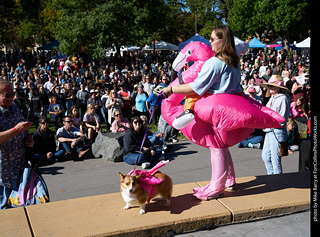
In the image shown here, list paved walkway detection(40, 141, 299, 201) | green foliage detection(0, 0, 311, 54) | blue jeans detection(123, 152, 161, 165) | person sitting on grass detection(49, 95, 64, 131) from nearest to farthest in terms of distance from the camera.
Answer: paved walkway detection(40, 141, 299, 201) → blue jeans detection(123, 152, 161, 165) → person sitting on grass detection(49, 95, 64, 131) → green foliage detection(0, 0, 311, 54)

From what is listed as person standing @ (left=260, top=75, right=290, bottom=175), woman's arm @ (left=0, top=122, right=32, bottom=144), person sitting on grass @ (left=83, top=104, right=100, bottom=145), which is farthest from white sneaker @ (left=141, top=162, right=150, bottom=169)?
woman's arm @ (left=0, top=122, right=32, bottom=144)

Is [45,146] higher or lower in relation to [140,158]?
higher

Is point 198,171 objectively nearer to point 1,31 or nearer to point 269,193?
point 269,193

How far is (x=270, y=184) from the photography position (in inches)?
168

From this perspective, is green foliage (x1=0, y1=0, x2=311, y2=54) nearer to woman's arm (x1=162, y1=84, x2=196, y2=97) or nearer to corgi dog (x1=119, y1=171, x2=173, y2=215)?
woman's arm (x1=162, y1=84, x2=196, y2=97)

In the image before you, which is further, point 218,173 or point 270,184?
point 270,184

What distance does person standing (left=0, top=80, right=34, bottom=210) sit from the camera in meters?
3.65

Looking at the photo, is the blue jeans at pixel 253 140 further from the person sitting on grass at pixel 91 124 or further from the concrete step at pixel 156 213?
the concrete step at pixel 156 213

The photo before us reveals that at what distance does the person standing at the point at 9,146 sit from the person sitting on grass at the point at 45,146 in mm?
4864

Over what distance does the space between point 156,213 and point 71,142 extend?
6080 millimetres

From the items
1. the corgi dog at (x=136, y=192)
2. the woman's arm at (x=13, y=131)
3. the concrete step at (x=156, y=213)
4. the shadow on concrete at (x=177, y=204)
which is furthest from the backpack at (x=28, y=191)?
the shadow on concrete at (x=177, y=204)

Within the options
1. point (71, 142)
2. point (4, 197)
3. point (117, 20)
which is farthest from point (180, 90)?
point (117, 20)

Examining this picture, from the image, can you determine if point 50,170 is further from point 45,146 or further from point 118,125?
point 118,125

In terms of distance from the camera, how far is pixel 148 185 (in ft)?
11.7
